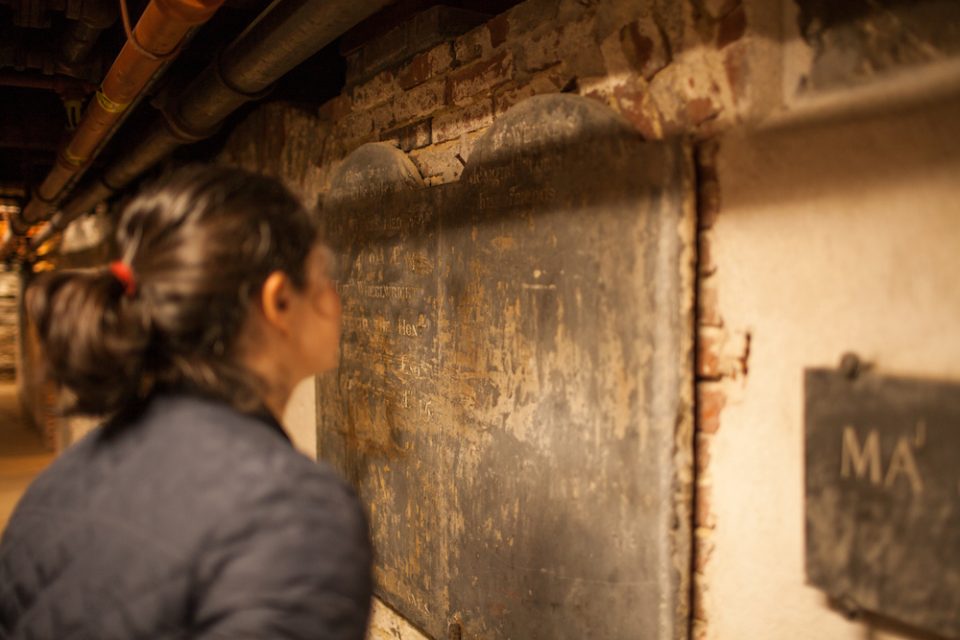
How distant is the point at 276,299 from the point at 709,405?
2.56ft

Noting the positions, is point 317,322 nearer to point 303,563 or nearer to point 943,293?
point 303,563

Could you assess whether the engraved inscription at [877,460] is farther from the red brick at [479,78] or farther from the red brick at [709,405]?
the red brick at [479,78]

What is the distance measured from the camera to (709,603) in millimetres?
1271

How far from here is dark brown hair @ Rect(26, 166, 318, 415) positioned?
86 centimetres

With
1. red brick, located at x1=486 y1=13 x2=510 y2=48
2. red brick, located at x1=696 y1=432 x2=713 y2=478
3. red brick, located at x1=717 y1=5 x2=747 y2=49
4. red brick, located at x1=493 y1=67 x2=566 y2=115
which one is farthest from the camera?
red brick, located at x1=486 y1=13 x2=510 y2=48

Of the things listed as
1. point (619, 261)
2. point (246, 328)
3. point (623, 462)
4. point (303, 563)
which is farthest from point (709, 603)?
point (246, 328)

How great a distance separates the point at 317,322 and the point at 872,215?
0.81 meters

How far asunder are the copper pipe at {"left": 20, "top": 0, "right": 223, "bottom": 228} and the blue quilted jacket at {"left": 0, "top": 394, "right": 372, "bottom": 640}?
1.16m

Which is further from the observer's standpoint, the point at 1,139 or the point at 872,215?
the point at 1,139

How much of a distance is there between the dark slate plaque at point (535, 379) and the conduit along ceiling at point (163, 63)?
424 millimetres

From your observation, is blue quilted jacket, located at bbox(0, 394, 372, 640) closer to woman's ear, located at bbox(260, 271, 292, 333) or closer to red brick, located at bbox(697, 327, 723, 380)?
woman's ear, located at bbox(260, 271, 292, 333)

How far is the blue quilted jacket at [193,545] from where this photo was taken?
0.74 m

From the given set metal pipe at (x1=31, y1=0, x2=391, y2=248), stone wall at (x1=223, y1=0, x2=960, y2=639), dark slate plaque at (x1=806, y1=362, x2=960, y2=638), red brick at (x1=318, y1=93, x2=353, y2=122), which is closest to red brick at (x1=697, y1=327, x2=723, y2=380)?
stone wall at (x1=223, y1=0, x2=960, y2=639)

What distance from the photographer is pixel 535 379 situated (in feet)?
4.97
